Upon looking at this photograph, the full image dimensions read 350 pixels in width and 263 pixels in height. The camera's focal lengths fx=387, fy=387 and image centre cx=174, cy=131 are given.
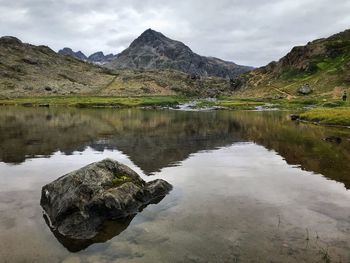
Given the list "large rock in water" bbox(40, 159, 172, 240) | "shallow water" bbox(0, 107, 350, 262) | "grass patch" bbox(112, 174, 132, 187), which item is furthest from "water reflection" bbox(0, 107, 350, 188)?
"large rock in water" bbox(40, 159, 172, 240)

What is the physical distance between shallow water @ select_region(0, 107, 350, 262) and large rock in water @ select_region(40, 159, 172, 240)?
846 millimetres

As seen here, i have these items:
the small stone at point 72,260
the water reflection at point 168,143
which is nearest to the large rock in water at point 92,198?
the small stone at point 72,260

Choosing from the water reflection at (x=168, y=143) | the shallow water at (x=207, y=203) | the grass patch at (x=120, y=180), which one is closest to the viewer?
the shallow water at (x=207, y=203)

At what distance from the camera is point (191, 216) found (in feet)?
75.8

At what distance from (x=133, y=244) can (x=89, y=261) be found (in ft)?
8.33

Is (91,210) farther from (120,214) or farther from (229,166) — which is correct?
(229,166)

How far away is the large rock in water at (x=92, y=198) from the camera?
20.9 m

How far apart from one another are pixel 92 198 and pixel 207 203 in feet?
25.6

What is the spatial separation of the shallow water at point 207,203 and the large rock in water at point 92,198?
0.85 meters

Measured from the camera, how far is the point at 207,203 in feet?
83.9

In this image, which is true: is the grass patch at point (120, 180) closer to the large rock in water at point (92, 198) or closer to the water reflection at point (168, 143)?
the large rock in water at point (92, 198)

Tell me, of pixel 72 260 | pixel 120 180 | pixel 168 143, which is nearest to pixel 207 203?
pixel 120 180

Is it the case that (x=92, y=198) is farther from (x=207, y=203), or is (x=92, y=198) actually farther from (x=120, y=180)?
(x=207, y=203)

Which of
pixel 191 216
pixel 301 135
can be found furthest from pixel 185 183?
pixel 301 135
